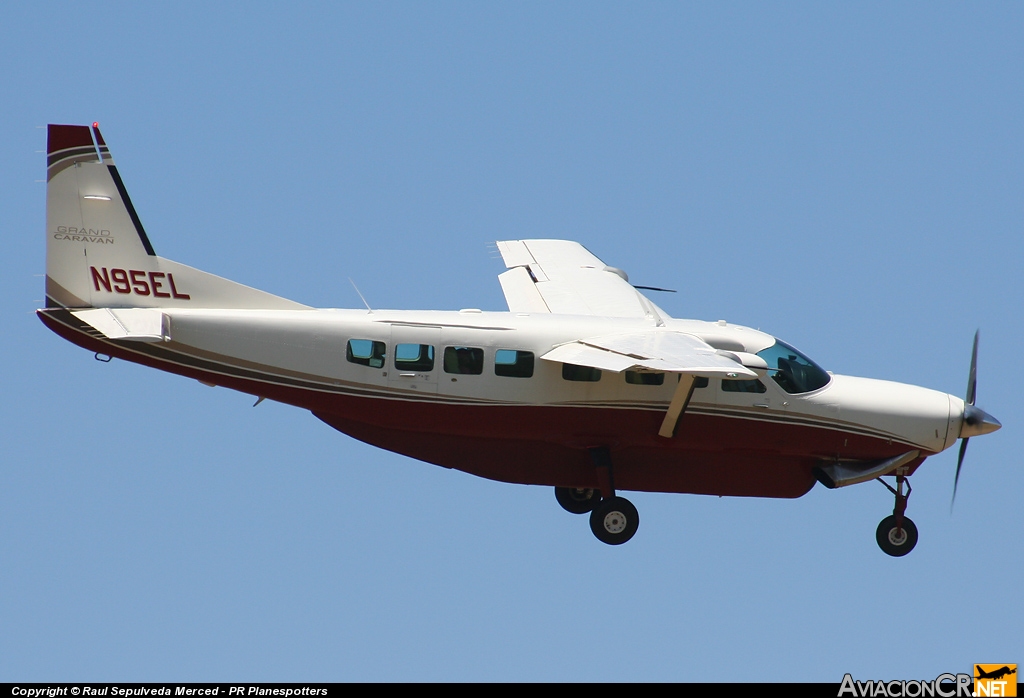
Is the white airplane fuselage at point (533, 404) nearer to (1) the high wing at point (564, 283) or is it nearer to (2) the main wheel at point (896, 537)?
(2) the main wheel at point (896, 537)

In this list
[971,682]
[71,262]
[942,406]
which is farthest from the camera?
[942,406]

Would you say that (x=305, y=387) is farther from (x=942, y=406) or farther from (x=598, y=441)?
(x=942, y=406)

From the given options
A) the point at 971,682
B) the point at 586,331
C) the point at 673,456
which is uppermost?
the point at 586,331

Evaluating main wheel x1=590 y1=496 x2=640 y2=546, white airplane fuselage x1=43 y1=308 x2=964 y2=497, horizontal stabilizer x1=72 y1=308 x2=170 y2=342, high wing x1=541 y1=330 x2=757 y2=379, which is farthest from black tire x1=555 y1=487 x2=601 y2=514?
horizontal stabilizer x1=72 y1=308 x2=170 y2=342

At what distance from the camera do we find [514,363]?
2931 centimetres

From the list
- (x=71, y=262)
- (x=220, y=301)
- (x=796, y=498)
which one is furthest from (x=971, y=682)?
(x=71, y=262)

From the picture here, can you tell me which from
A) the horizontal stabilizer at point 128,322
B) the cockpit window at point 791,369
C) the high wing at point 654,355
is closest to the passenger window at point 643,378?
the high wing at point 654,355

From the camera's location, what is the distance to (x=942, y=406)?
30953mm

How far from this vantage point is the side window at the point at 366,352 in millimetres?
29156

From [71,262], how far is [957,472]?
1810cm

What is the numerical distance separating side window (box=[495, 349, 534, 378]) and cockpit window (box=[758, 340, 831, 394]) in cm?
452

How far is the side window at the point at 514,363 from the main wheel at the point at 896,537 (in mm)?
8098

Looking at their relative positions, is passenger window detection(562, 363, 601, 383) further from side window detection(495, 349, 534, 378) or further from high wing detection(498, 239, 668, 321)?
high wing detection(498, 239, 668, 321)

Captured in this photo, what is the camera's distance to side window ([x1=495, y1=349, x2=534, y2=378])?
96.1 ft
